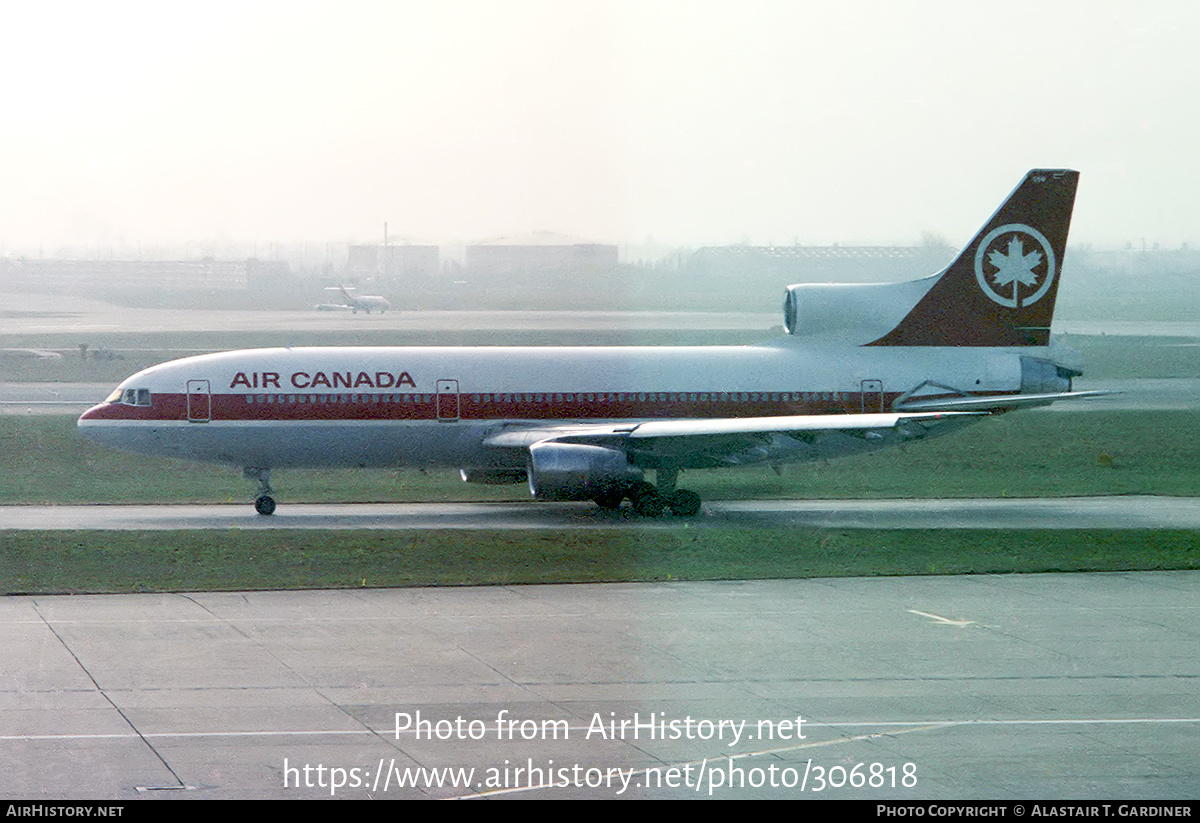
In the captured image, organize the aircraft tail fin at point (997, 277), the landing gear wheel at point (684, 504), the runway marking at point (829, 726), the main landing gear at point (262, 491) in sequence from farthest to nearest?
the aircraft tail fin at point (997, 277) → the landing gear wheel at point (684, 504) → the main landing gear at point (262, 491) → the runway marking at point (829, 726)

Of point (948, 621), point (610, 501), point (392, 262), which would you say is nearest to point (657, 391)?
point (610, 501)

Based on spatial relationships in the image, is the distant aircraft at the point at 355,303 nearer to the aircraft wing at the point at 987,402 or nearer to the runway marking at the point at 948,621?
the aircraft wing at the point at 987,402

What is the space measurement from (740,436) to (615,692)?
54.4 ft

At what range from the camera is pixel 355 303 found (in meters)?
73.6

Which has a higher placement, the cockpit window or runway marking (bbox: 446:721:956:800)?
the cockpit window

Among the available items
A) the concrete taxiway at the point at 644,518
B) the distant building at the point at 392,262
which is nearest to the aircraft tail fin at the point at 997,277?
the concrete taxiway at the point at 644,518

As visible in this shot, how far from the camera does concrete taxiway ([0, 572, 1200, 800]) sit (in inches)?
470

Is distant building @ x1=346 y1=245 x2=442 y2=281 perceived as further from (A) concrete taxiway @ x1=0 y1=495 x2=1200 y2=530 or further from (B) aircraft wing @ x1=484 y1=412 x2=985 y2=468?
(B) aircraft wing @ x1=484 y1=412 x2=985 y2=468

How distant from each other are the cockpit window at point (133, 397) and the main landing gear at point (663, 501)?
10239 mm

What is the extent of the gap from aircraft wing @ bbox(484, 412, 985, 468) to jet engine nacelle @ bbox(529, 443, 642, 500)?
2.46 feet

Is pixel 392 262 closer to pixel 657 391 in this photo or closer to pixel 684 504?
pixel 657 391

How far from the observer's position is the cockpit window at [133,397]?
32500 mm

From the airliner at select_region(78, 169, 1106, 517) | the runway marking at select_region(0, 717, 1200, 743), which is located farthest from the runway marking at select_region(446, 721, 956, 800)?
the airliner at select_region(78, 169, 1106, 517)

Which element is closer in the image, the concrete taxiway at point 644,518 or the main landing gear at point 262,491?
the concrete taxiway at point 644,518
